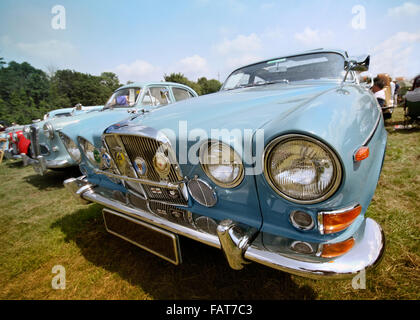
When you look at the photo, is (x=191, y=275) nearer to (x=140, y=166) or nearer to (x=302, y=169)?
(x=140, y=166)

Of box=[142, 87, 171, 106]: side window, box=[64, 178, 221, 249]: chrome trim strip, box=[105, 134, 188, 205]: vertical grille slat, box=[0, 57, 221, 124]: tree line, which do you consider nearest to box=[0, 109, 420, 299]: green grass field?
box=[64, 178, 221, 249]: chrome trim strip

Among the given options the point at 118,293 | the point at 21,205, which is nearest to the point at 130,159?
the point at 118,293

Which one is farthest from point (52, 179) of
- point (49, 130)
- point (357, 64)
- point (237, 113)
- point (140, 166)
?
point (357, 64)

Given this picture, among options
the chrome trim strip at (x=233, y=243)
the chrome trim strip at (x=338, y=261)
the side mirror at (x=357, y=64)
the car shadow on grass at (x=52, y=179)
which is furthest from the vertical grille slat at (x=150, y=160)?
the car shadow on grass at (x=52, y=179)

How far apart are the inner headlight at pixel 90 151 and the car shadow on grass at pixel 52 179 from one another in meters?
2.65

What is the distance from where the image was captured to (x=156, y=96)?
407cm

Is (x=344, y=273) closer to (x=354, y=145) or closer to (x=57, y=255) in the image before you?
(x=354, y=145)

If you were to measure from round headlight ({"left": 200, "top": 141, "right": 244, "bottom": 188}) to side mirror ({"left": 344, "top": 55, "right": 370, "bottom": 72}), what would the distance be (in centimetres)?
Result: 163

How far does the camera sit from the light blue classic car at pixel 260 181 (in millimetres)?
933

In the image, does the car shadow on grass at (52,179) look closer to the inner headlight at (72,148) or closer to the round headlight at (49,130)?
the round headlight at (49,130)

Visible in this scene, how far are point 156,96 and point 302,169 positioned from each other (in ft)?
12.0

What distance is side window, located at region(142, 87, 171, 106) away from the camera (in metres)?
3.92

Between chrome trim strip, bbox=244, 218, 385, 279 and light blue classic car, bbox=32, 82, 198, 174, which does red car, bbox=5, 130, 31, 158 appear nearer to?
light blue classic car, bbox=32, 82, 198, 174

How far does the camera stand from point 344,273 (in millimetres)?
931
